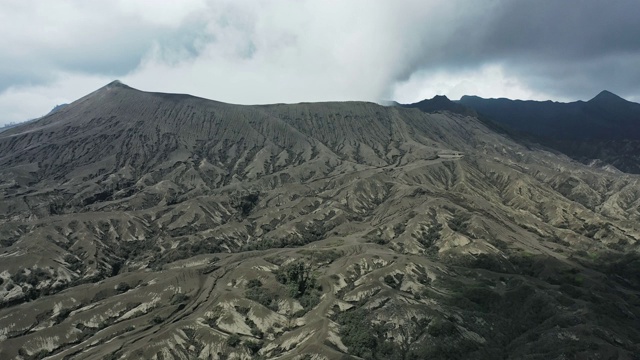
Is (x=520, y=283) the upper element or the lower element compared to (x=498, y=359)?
upper

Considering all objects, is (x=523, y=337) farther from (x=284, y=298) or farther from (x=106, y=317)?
(x=106, y=317)

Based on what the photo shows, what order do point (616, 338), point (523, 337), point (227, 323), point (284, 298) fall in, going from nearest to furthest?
1. point (616, 338)
2. point (523, 337)
3. point (227, 323)
4. point (284, 298)

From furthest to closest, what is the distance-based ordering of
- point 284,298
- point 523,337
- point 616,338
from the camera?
point 284,298
point 523,337
point 616,338

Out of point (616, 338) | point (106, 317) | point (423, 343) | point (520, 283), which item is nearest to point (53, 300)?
point (106, 317)

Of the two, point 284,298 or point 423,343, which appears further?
point 284,298

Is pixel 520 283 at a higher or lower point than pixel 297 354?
higher

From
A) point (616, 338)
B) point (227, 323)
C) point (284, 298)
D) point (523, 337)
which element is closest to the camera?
point (616, 338)

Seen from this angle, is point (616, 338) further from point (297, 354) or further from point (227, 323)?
point (227, 323)

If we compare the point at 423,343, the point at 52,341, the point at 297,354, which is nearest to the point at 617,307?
the point at 423,343
